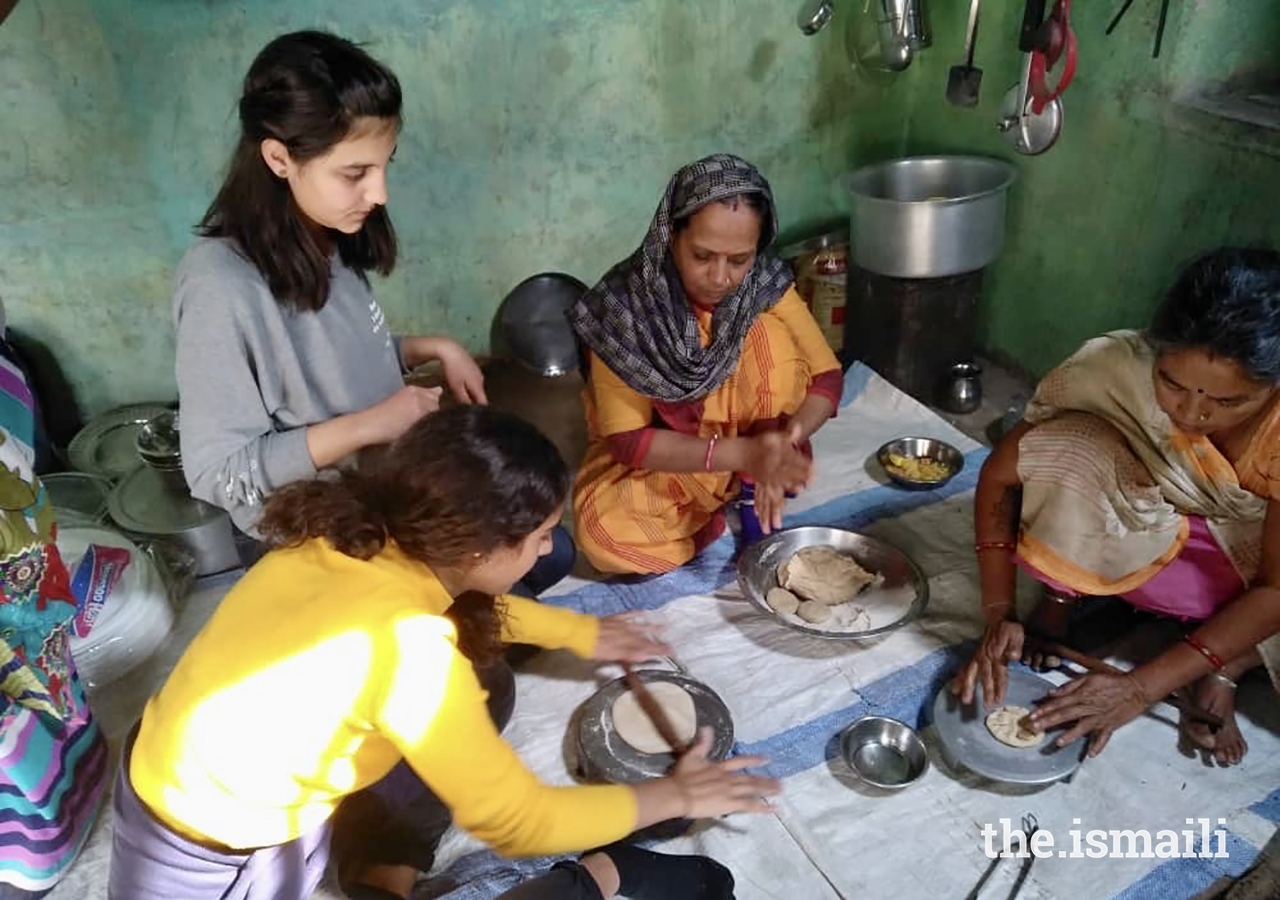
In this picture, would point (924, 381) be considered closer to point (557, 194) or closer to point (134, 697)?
point (557, 194)

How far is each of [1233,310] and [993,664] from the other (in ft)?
2.50

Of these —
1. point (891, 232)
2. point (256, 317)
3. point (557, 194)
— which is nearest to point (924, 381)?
point (891, 232)

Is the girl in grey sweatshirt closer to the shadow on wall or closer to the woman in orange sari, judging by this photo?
the woman in orange sari

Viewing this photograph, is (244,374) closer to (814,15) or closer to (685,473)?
(685,473)

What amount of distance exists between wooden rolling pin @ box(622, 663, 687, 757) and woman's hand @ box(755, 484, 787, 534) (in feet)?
1.37

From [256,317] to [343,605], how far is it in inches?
26.8

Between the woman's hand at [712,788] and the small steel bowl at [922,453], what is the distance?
1348mm

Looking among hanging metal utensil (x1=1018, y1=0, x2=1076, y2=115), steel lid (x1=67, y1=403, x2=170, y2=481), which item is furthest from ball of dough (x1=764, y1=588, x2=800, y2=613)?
steel lid (x1=67, y1=403, x2=170, y2=481)

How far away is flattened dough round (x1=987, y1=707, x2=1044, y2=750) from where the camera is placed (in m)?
1.72

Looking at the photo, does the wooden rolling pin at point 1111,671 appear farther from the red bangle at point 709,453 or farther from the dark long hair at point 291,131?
the dark long hair at point 291,131

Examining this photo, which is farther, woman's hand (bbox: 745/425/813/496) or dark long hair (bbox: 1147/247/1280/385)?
woman's hand (bbox: 745/425/813/496)

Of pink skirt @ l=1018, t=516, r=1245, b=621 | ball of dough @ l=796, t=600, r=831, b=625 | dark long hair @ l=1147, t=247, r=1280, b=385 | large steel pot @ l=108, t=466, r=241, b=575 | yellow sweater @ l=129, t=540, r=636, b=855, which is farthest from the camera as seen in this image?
large steel pot @ l=108, t=466, r=241, b=575

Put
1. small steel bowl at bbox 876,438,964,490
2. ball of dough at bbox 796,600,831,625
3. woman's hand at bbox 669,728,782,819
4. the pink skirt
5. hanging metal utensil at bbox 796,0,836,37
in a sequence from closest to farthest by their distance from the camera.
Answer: woman's hand at bbox 669,728,782,819 < the pink skirt < ball of dough at bbox 796,600,831,625 < small steel bowl at bbox 876,438,964,490 < hanging metal utensil at bbox 796,0,836,37

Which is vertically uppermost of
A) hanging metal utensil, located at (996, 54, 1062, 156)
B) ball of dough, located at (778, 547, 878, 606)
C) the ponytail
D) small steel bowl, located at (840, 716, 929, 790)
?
hanging metal utensil, located at (996, 54, 1062, 156)
